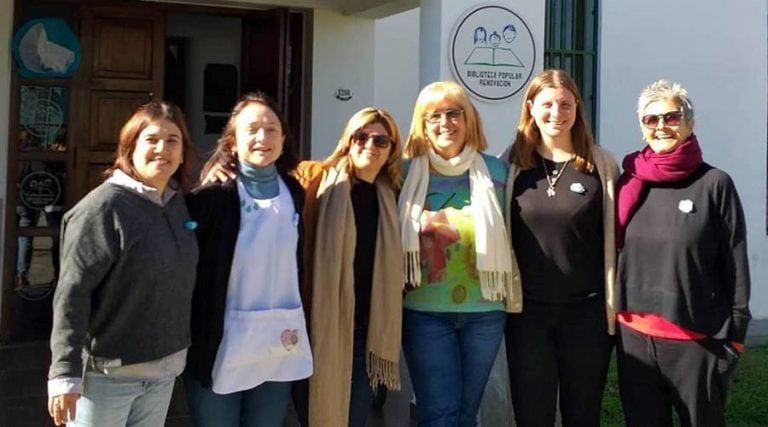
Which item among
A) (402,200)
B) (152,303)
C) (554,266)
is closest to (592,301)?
(554,266)

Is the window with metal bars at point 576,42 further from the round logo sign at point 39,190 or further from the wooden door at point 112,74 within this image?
the round logo sign at point 39,190

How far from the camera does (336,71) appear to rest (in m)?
7.30

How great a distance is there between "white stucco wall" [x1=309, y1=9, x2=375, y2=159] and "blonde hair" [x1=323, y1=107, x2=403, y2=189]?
373 centimetres

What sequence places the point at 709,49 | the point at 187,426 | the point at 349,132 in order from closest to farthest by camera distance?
1. the point at 349,132
2. the point at 187,426
3. the point at 709,49

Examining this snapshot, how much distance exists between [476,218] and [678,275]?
0.82 metres

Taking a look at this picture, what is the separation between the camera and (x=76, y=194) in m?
7.04

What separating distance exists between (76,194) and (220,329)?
4.48 meters

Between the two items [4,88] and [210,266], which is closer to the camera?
[210,266]

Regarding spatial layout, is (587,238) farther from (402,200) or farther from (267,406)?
(267,406)

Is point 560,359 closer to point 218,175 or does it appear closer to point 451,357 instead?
point 451,357

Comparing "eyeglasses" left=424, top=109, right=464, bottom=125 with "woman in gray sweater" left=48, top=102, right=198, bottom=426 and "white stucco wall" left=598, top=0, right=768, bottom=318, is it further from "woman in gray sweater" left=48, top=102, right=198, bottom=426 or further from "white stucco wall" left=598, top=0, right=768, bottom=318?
"white stucco wall" left=598, top=0, right=768, bottom=318

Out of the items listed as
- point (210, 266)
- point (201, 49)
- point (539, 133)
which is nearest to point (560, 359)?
point (539, 133)

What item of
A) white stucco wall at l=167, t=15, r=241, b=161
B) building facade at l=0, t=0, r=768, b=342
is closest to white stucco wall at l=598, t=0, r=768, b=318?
building facade at l=0, t=0, r=768, b=342

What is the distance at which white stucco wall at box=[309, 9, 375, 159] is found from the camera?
725 centimetres
